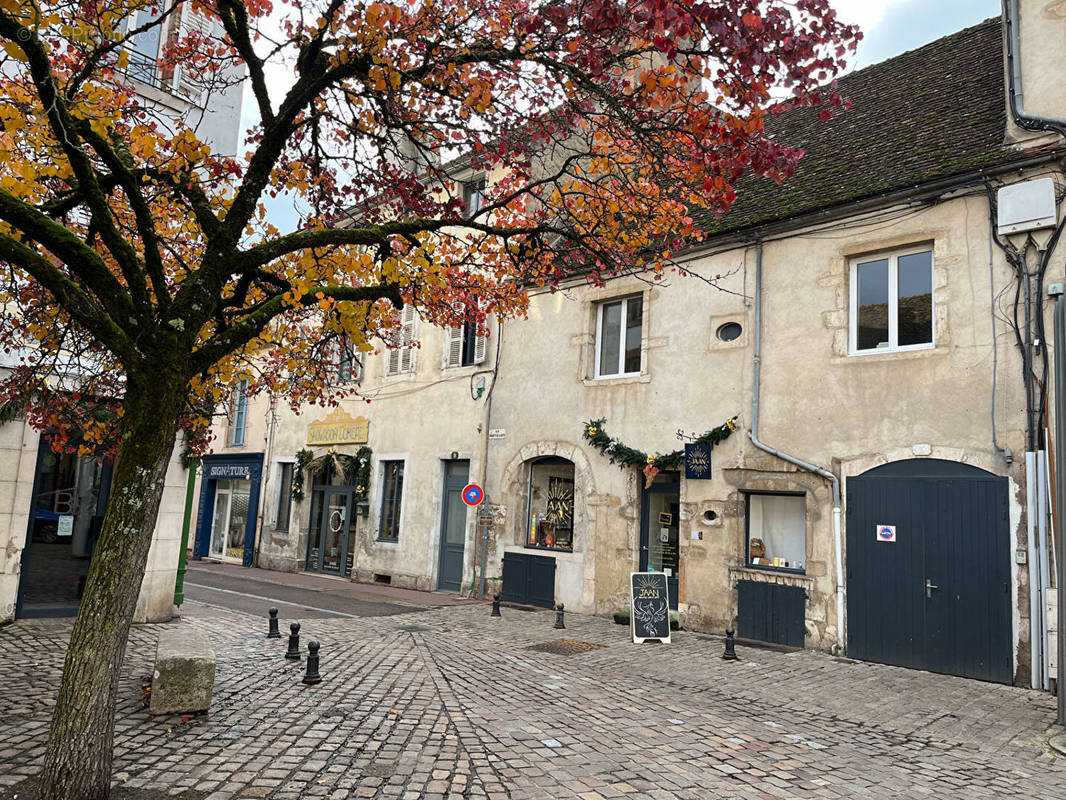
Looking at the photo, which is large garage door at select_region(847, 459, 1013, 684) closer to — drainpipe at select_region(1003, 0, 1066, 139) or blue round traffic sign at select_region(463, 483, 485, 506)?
drainpipe at select_region(1003, 0, 1066, 139)

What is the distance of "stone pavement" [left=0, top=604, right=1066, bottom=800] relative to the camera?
482cm

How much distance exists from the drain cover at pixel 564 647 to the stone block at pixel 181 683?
461 cm

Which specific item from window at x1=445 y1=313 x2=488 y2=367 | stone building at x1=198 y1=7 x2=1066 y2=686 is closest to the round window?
stone building at x1=198 y1=7 x2=1066 y2=686

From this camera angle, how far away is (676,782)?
4926 millimetres

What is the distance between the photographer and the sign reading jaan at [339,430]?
59.6 ft

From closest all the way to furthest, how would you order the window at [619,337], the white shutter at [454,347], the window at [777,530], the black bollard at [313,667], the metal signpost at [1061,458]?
the metal signpost at [1061,458] < the black bollard at [313,667] < the window at [777,530] < the window at [619,337] < the white shutter at [454,347]

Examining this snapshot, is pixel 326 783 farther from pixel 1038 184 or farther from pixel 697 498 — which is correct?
pixel 1038 184

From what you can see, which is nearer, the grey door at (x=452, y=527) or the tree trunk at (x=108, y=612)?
the tree trunk at (x=108, y=612)

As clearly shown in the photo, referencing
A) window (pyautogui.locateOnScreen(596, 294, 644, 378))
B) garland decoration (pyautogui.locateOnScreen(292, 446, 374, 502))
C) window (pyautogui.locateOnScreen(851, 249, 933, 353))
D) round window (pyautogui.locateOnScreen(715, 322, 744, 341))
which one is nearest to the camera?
window (pyautogui.locateOnScreen(851, 249, 933, 353))

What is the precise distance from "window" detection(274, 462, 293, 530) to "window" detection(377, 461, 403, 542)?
388 cm

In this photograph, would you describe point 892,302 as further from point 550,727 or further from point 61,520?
point 61,520

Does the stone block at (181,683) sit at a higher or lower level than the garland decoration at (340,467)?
lower

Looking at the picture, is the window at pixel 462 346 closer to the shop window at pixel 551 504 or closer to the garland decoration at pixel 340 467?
the shop window at pixel 551 504

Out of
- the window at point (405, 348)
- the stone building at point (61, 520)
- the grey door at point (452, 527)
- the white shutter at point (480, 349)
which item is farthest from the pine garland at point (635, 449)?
the stone building at point (61, 520)
